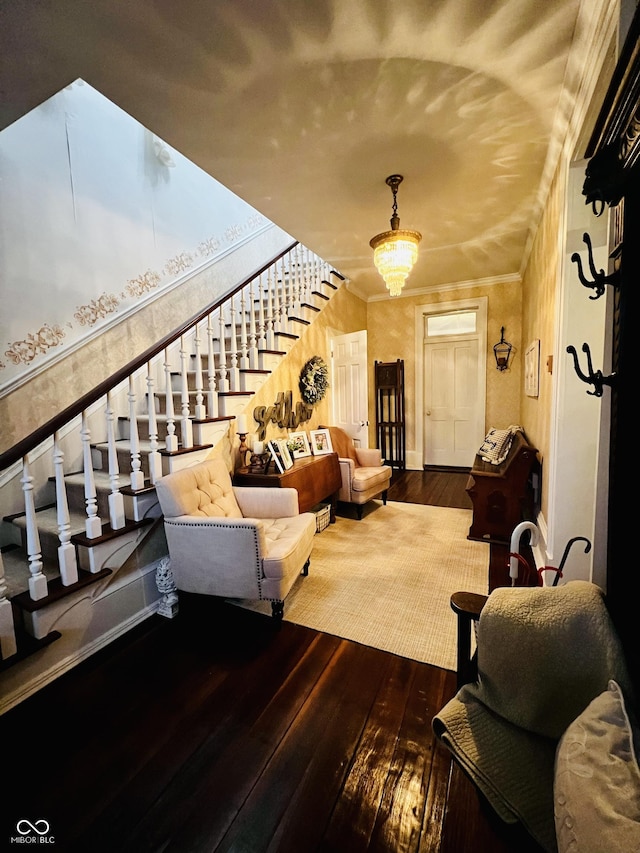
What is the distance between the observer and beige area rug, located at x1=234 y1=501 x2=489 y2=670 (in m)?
1.90

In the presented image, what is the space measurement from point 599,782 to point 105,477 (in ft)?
8.92

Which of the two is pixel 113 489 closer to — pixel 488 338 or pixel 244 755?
pixel 244 755

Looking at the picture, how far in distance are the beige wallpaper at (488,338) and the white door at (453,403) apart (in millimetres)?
222

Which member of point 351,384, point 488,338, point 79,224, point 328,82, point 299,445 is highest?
point 328,82

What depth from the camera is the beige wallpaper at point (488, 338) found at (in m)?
4.82

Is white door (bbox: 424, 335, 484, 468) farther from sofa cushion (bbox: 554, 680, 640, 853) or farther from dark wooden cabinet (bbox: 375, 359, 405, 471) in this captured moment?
sofa cushion (bbox: 554, 680, 640, 853)

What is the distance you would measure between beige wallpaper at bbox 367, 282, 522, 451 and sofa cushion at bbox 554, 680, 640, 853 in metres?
4.67

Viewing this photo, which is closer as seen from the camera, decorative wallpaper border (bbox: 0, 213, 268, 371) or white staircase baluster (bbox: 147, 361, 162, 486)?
white staircase baluster (bbox: 147, 361, 162, 486)

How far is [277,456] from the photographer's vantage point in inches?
116

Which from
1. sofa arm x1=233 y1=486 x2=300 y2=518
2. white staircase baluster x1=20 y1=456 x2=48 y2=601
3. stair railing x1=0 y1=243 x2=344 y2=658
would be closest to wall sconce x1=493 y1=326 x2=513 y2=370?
stair railing x1=0 y1=243 x2=344 y2=658

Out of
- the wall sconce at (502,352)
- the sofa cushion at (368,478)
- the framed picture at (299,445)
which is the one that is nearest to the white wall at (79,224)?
the framed picture at (299,445)

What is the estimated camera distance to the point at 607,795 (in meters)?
0.61

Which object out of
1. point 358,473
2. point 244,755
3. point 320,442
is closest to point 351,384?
point 320,442

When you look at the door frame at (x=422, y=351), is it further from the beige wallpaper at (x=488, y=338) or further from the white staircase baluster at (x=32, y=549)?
the white staircase baluster at (x=32, y=549)
